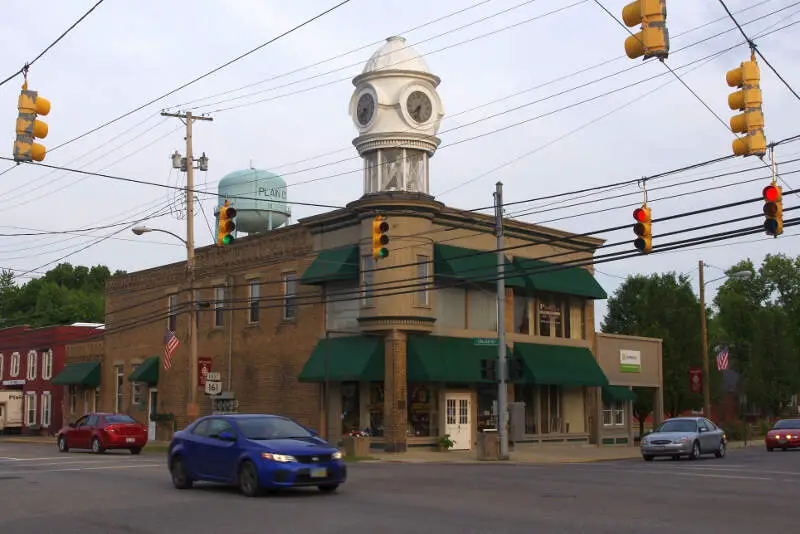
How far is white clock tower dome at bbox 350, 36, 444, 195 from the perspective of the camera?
38219 mm

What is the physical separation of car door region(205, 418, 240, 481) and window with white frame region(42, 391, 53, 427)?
45634mm

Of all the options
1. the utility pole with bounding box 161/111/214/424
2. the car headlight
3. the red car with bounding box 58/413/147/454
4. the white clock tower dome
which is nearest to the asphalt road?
the car headlight

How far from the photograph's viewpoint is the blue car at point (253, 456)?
→ 16.2 m

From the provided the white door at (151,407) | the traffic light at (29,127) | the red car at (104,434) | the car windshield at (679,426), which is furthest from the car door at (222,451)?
the white door at (151,407)

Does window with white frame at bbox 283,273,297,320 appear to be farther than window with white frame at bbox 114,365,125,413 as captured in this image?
No

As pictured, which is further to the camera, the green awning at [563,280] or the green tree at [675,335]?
the green tree at [675,335]

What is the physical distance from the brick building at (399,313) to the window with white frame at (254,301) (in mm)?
82

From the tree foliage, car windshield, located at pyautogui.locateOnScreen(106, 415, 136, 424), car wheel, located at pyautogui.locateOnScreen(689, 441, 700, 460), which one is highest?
the tree foliage

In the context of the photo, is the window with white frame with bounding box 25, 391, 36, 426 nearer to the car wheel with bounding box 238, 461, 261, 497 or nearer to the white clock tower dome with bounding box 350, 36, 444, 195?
the white clock tower dome with bounding box 350, 36, 444, 195

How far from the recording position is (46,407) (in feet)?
197

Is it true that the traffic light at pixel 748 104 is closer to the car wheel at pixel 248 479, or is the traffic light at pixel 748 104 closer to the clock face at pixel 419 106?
the car wheel at pixel 248 479

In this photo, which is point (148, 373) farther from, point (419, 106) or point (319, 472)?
point (319, 472)

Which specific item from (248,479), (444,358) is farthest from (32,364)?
(248,479)

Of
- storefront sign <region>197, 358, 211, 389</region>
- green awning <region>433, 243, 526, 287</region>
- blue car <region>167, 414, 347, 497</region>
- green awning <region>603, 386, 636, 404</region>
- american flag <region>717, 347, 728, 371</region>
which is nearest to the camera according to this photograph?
blue car <region>167, 414, 347, 497</region>
